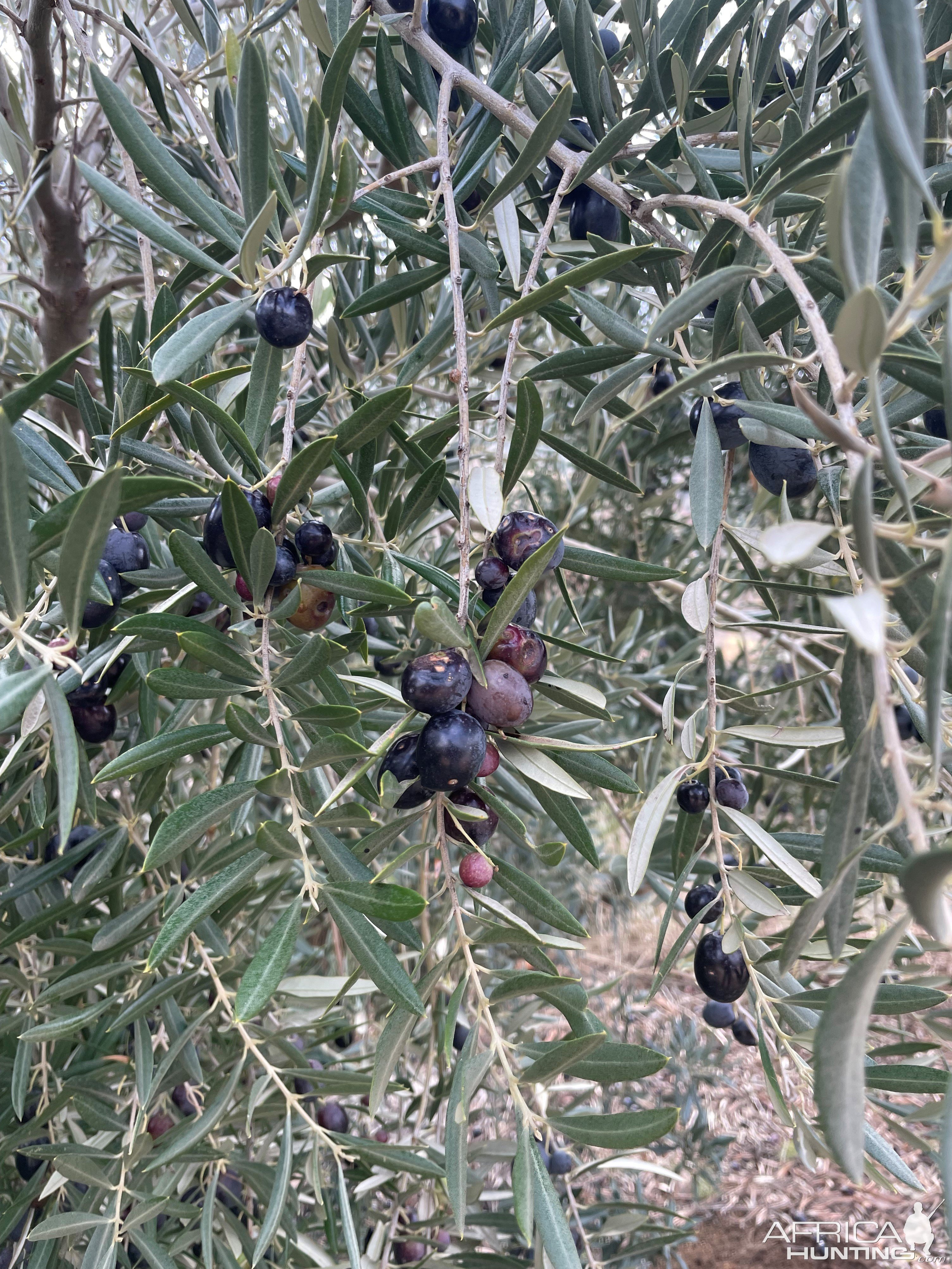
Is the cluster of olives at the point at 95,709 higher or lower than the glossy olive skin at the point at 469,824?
higher

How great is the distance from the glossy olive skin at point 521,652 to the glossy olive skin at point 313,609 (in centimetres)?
18

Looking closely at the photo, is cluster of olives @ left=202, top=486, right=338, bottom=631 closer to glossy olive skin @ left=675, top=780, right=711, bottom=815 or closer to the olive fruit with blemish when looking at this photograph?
the olive fruit with blemish

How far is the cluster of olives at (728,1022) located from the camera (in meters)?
1.44

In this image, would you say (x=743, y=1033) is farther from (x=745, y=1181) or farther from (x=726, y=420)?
(x=745, y=1181)

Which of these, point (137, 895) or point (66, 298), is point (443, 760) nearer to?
point (137, 895)

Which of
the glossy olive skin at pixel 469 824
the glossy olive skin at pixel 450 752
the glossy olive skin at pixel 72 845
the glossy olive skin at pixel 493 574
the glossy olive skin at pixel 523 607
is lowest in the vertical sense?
the glossy olive skin at pixel 72 845

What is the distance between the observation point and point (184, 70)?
140cm

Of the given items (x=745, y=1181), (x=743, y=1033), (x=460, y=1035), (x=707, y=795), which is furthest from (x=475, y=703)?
(x=745, y=1181)

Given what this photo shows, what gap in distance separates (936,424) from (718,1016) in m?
1.14

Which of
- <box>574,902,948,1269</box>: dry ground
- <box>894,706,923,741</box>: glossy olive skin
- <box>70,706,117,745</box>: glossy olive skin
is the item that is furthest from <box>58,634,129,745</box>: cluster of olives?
<box>574,902,948,1269</box>: dry ground

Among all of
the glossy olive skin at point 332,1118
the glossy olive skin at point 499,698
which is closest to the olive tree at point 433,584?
the glossy olive skin at point 499,698

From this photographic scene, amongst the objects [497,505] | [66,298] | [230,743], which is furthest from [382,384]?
[497,505]

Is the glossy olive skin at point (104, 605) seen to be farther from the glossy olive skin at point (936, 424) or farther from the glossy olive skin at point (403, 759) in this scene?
the glossy olive skin at point (936, 424)

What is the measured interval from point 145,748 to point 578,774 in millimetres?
404
